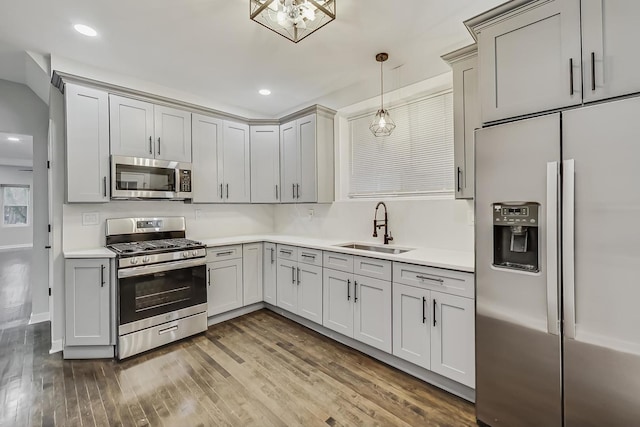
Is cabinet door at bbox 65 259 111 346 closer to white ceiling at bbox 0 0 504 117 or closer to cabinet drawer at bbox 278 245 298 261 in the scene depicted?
cabinet drawer at bbox 278 245 298 261

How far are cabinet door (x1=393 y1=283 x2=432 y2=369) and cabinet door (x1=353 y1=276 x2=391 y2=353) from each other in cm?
7

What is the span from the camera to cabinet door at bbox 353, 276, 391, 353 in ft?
7.89

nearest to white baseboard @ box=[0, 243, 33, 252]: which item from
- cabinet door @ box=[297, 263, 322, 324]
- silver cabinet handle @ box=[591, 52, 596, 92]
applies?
cabinet door @ box=[297, 263, 322, 324]

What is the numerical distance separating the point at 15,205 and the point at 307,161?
10.8 m

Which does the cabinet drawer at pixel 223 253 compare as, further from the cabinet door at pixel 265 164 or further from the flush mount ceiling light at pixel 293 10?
the flush mount ceiling light at pixel 293 10

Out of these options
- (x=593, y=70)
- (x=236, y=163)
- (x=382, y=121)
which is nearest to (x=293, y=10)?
(x=382, y=121)

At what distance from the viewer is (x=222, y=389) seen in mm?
2143

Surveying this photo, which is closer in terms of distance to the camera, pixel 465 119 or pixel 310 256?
pixel 465 119

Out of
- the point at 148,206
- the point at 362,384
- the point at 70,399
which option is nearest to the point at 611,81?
the point at 362,384

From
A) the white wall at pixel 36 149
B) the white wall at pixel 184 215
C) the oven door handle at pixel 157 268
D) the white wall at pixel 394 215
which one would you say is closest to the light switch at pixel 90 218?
the white wall at pixel 184 215

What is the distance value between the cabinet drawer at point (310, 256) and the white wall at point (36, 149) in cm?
305

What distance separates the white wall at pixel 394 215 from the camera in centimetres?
264

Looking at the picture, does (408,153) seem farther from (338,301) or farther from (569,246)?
(569,246)

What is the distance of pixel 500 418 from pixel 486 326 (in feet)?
1.70
